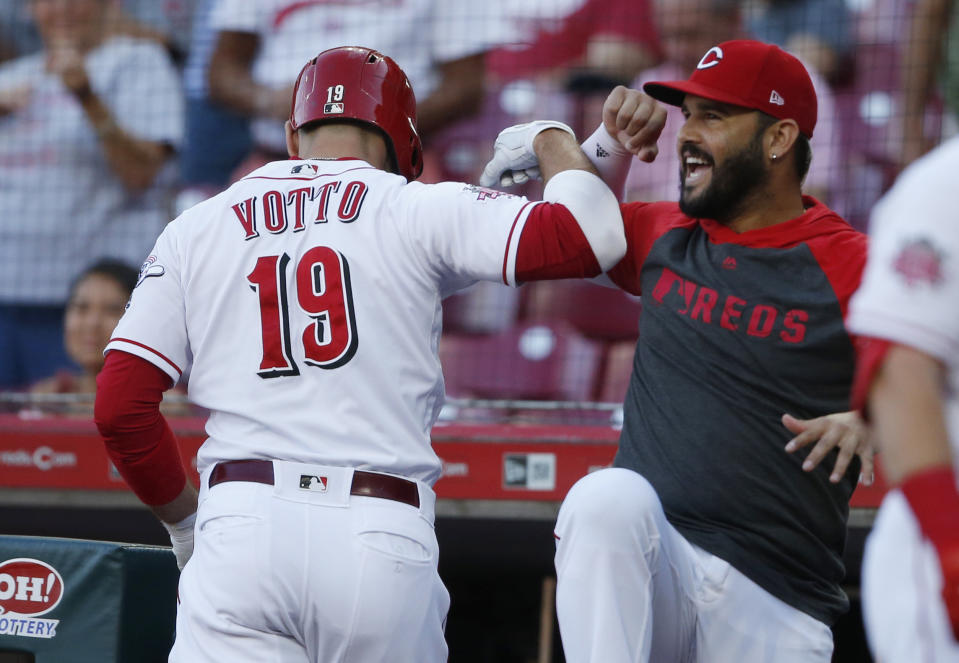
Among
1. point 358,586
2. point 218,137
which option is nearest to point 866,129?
point 218,137

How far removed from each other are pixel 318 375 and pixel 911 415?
1076 mm

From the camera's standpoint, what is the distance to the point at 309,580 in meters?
1.94

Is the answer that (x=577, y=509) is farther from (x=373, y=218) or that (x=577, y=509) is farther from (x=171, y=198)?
(x=171, y=198)

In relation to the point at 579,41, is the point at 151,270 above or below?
below

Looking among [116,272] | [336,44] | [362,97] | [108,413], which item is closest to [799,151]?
[362,97]

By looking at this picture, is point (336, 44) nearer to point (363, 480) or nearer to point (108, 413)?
point (108, 413)

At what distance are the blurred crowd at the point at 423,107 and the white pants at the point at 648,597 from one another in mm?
2268

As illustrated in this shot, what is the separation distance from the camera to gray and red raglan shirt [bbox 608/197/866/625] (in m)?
2.11

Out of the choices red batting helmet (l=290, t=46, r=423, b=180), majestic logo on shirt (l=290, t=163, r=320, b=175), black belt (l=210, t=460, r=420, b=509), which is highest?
red batting helmet (l=290, t=46, r=423, b=180)

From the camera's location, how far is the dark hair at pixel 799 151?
2340mm

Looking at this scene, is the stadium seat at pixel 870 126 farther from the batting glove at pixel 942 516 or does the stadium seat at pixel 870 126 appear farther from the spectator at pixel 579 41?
the batting glove at pixel 942 516

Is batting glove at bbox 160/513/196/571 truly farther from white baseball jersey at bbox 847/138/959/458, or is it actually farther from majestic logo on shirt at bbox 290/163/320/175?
Result: white baseball jersey at bbox 847/138/959/458

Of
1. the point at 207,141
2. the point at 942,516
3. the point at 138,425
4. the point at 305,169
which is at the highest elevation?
the point at 207,141

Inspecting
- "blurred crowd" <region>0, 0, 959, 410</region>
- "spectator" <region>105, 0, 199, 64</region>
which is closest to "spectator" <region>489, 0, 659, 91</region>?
"blurred crowd" <region>0, 0, 959, 410</region>
